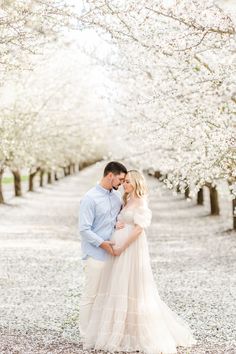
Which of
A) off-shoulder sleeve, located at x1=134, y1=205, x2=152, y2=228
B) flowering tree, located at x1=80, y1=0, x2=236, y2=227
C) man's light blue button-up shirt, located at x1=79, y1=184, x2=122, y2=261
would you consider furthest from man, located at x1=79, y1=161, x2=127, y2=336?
flowering tree, located at x1=80, y1=0, x2=236, y2=227

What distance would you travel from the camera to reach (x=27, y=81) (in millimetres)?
28906

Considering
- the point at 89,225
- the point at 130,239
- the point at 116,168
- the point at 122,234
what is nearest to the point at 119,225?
the point at 122,234

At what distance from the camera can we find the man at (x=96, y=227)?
7.74 meters

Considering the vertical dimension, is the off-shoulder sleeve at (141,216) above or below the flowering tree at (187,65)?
below

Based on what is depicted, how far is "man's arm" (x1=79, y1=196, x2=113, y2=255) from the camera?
7.71 metres

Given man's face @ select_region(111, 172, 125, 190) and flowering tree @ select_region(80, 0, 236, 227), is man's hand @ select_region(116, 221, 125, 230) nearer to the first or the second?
man's face @ select_region(111, 172, 125, 190)

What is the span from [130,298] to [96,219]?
3.18 feet

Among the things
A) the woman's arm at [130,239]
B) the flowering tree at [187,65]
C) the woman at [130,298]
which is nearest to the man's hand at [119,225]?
the woman at [130,298]

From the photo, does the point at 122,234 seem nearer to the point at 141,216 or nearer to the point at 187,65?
the point at 141,216

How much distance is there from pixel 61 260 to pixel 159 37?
7.56m

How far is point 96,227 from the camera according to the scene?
7891 millimetres

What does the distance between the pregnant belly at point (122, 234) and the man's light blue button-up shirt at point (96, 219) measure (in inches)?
4.0

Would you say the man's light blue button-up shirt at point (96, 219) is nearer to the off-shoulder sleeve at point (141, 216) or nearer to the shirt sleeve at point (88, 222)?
the shirt sleeve at point (88, 222)

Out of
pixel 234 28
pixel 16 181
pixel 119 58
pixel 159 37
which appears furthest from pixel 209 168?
pixel 16 181
